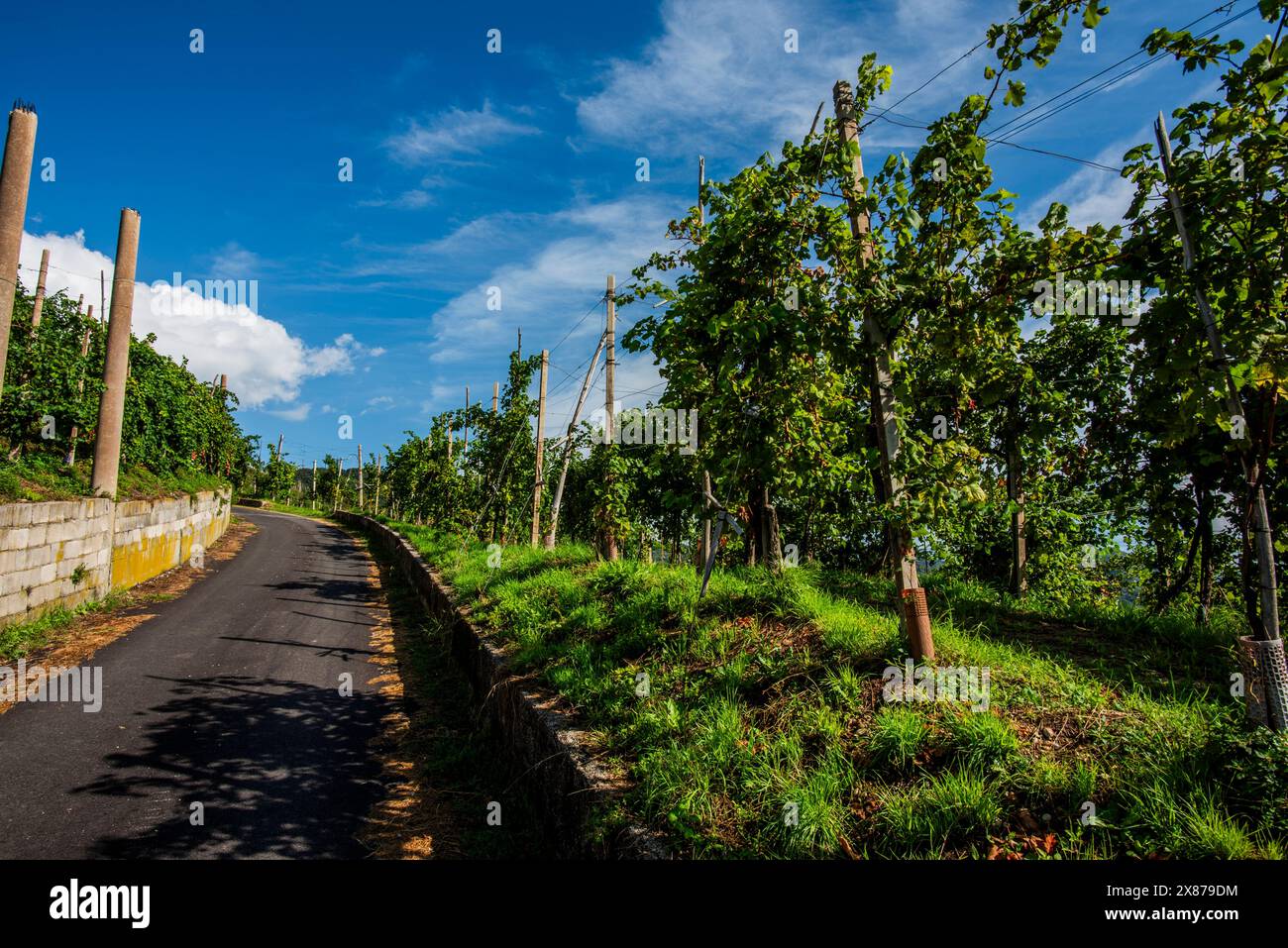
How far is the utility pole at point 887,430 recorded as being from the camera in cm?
414

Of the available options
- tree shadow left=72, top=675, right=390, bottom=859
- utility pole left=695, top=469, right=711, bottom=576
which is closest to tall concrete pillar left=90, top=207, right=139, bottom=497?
tree shadow left=72, top=675, right=390, bottom=859

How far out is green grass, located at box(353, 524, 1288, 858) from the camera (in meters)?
2.74

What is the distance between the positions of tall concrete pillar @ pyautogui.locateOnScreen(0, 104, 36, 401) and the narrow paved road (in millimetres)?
5487

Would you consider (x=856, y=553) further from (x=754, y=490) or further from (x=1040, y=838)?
(x=1040, y=838)

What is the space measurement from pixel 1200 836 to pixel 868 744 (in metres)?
1.46

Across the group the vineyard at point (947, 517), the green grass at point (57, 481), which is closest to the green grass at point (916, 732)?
the vineyard at point (947, 517)

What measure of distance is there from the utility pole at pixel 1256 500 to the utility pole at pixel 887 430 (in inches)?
62.0

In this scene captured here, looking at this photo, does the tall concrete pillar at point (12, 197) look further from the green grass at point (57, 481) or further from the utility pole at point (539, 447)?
the utility pole at point (539, 447)

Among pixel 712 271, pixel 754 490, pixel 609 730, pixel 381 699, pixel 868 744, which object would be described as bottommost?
pixel 381 699

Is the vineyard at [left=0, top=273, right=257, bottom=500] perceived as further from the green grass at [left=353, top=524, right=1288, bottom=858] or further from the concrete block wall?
the green grass at [left=353, top=524, right=1288, bottom=858]

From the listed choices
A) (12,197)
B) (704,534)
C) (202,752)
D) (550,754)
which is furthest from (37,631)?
(704,534)

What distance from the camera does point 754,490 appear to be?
843 centimetres

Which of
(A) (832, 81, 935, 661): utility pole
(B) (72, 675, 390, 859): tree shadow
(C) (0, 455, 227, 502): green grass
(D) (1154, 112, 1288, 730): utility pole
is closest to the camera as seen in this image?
(D) (1154, 112, 1288, 730): utility pole
